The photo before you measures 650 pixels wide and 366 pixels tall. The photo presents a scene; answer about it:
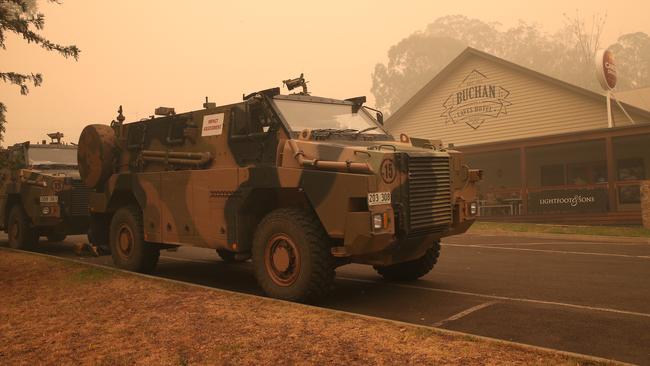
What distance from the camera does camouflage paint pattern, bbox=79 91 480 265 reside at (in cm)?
589

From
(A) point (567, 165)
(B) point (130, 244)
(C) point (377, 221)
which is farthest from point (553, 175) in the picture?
(C) point (377, 221)

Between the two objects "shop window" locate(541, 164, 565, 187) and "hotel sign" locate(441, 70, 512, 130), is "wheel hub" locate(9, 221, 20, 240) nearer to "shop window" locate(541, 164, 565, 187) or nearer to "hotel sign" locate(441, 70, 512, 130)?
"hotel sign" locate(441, 70, 512, 130)

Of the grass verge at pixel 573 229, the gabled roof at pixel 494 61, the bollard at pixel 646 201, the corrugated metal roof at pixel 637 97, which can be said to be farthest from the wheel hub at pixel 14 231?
the corrugated metal roof at pixel 637 97

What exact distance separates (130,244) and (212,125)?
260cm

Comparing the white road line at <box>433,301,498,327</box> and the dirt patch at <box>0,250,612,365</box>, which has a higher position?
the dirt patch at <box>0,250,612,365</box>

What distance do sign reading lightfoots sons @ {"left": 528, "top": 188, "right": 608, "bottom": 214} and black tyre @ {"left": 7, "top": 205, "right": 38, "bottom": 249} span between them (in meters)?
15.9

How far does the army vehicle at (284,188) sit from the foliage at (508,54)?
51.6 meters

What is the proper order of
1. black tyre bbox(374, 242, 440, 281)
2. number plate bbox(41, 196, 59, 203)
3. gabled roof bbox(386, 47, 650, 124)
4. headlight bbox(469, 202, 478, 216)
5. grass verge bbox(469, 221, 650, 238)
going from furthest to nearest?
1. gabled roof bbox(386, 47, 650, 124)
2. grass verge bbox(469, 221, 650, 238)
3. number plate bbox(41, 196, 59, 203)
4. black tyre bbox(374, 242, 440, 281)
5. headlight bbox(469, 202, 478, 216)

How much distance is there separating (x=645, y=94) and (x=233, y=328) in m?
25.7

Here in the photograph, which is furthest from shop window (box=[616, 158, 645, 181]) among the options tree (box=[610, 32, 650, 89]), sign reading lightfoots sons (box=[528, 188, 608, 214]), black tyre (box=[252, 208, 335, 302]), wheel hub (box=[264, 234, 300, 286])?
tree (box=[610, 32, 650, 89])

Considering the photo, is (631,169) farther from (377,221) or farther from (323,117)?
(377,221)

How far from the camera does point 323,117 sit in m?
7.45

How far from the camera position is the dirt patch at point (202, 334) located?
4.19m

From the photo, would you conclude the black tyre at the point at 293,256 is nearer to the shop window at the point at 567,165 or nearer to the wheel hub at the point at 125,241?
the wheel hub at the point at 125,241
